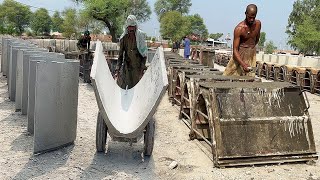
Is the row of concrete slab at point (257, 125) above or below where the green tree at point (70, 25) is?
below

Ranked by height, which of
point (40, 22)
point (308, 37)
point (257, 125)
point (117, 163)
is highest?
point (40, 22)

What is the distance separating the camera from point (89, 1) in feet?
110

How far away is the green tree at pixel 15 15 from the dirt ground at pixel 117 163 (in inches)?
2418

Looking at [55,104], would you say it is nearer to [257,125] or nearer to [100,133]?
[100,133]

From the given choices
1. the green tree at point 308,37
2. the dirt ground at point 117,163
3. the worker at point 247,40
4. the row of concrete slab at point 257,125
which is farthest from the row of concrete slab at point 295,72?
the green tree at point 308,37

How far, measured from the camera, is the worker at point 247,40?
23.1 feet

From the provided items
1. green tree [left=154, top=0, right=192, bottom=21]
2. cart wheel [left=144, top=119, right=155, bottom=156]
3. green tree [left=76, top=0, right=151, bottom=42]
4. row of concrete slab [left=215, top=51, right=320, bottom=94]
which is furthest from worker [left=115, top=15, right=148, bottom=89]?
green tree [left=154, top=0, right=192, bottom=21]

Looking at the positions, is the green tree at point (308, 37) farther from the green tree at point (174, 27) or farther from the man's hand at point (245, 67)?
the man's hand at point (245, 67)

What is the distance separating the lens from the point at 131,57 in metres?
7.11

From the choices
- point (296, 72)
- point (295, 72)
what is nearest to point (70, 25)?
point (295, 72)

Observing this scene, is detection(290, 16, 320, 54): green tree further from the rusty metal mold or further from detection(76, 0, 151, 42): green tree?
the rusty metal mold

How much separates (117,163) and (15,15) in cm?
6643

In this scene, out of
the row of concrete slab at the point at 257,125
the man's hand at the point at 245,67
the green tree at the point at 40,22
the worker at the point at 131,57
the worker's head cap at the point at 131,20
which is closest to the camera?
the row of concrete slab at the point at 257,125

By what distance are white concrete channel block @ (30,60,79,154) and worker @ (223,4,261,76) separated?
3014mm
